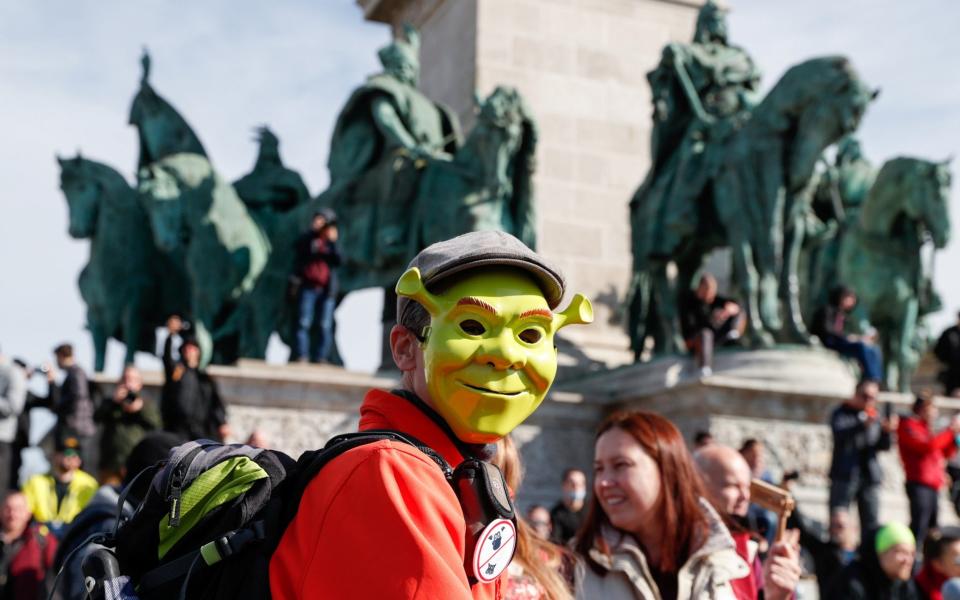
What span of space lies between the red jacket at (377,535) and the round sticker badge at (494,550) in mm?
26

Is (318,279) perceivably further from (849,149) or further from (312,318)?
(849,149)

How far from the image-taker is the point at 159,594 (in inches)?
75.4

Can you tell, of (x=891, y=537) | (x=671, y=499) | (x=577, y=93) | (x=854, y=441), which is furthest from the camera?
(x=577, y=93)

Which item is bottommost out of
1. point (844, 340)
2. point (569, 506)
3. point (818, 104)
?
point (569, 506)

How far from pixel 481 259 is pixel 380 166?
1343 centimetres

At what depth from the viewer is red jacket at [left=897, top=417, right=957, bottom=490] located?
9766mm

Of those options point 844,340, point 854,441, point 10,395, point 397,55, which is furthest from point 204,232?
point 854,441

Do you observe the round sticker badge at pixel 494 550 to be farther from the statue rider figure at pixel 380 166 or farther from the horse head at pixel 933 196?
the horse head at pixel 933 196

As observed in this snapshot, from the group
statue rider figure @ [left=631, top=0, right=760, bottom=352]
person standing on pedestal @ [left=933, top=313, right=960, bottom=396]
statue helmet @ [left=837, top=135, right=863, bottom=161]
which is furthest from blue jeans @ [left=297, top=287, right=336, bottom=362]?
statue helmet @ [left=837, top=135, right=863, bottom=161]

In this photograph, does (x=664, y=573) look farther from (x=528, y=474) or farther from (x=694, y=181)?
(x=694, y=181)

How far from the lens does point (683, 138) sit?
47.1 ft

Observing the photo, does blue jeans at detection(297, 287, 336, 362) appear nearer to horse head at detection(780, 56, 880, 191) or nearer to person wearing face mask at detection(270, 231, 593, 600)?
horse head at detection(780, 56, 880, 191)

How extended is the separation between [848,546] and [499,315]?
6402 millimetres

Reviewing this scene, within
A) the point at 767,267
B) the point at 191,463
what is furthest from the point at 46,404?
the point at 191,463
